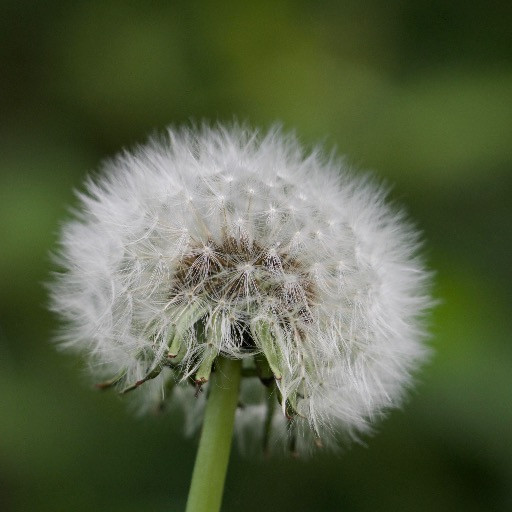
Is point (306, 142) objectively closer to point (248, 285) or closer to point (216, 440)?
point (248, 285)

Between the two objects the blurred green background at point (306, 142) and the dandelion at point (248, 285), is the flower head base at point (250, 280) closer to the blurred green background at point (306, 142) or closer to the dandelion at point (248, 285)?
the dandelion at point (248, 285)

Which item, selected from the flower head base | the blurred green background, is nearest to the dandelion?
the flower head base

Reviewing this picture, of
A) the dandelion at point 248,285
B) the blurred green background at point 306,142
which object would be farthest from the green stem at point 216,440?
the blurred green background at point 306,142

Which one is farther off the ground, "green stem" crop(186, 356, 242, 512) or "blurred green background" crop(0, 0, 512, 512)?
"blurred green background" crop(0, 0, 512, 512)

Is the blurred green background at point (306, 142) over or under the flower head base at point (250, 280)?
over

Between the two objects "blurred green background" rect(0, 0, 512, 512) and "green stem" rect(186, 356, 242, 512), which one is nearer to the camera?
"green stem" rect(186, 356, 242, 512)

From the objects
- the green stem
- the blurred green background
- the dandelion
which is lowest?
the green stem

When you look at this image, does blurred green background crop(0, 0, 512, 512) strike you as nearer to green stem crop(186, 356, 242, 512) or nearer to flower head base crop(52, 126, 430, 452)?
flower head base crop(52, 126, 430, 452)

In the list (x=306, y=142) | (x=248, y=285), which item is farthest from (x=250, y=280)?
(x=306, y=142)
